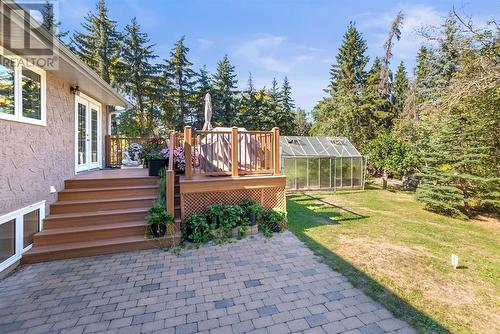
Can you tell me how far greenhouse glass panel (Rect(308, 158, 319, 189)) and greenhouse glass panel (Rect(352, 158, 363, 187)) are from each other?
214 centimetres

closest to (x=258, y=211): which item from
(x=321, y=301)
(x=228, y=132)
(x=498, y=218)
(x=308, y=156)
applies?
(x=228, y=132)

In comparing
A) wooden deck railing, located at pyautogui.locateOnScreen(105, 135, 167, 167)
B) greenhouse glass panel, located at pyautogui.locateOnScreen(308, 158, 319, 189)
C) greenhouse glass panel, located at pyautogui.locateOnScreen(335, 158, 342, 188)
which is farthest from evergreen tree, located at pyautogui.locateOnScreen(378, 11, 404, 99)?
wooden deck railing, located at pyautogui.locateOnScreen(105, 135, 167, 167)

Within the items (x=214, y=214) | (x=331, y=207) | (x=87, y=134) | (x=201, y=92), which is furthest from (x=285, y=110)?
(x=214, y=214)

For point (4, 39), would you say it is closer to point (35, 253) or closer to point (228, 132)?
point (35, 253)

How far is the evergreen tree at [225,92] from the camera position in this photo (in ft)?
74.1

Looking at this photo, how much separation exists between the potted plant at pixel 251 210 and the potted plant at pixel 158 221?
1446 mm

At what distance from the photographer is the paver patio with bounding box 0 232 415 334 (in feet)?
7.72

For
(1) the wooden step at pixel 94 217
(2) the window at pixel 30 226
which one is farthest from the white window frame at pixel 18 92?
(1) the wooden step at pixel 94 217

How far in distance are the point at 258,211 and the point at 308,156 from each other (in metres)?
7.29

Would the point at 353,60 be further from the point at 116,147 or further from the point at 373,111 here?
the point at 116,147

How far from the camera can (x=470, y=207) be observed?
29.9 ft

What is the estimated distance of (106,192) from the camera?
4840 mm

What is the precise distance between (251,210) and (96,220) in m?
2.76

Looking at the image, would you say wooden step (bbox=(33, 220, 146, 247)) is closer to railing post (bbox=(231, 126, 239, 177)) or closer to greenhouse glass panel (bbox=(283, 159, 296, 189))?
railing post (bbox=(231, 126, 239, 177))
